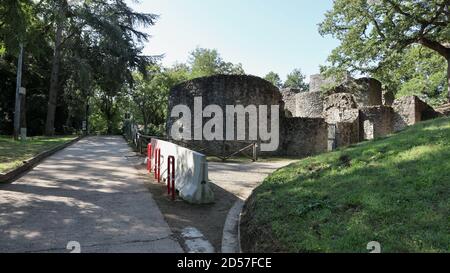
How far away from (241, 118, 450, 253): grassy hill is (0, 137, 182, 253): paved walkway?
4.81 ft

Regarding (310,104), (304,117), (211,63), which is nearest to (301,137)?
(304,117)

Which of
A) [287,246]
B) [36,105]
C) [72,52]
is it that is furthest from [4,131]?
[287,246]

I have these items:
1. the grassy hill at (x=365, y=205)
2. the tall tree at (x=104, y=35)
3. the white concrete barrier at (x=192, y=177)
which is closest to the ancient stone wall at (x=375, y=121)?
the grassy hill at (x=365, y=205)

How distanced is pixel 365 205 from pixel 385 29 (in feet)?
63.1

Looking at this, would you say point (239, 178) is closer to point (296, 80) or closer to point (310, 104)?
Result: point (310, 104)

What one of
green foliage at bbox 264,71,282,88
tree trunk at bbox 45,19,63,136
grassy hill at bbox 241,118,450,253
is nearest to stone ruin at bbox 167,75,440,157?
grassy hill at bbox 241,118,450,253

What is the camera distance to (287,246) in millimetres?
4305

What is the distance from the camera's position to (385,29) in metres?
21.5

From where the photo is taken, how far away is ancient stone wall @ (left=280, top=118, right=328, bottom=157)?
20.6 metres

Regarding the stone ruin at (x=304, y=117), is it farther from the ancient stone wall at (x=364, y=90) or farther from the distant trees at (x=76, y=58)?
the distant trees at (x=76, y=58)

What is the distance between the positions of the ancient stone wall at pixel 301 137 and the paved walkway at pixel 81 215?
11.3m

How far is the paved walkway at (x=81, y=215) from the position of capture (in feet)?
16.6

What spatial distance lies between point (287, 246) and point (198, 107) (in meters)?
16.0

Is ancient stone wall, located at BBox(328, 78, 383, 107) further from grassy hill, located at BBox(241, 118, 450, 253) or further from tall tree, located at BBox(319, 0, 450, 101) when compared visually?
grassy hill, located at BBox(241, 118, 450, 253)
